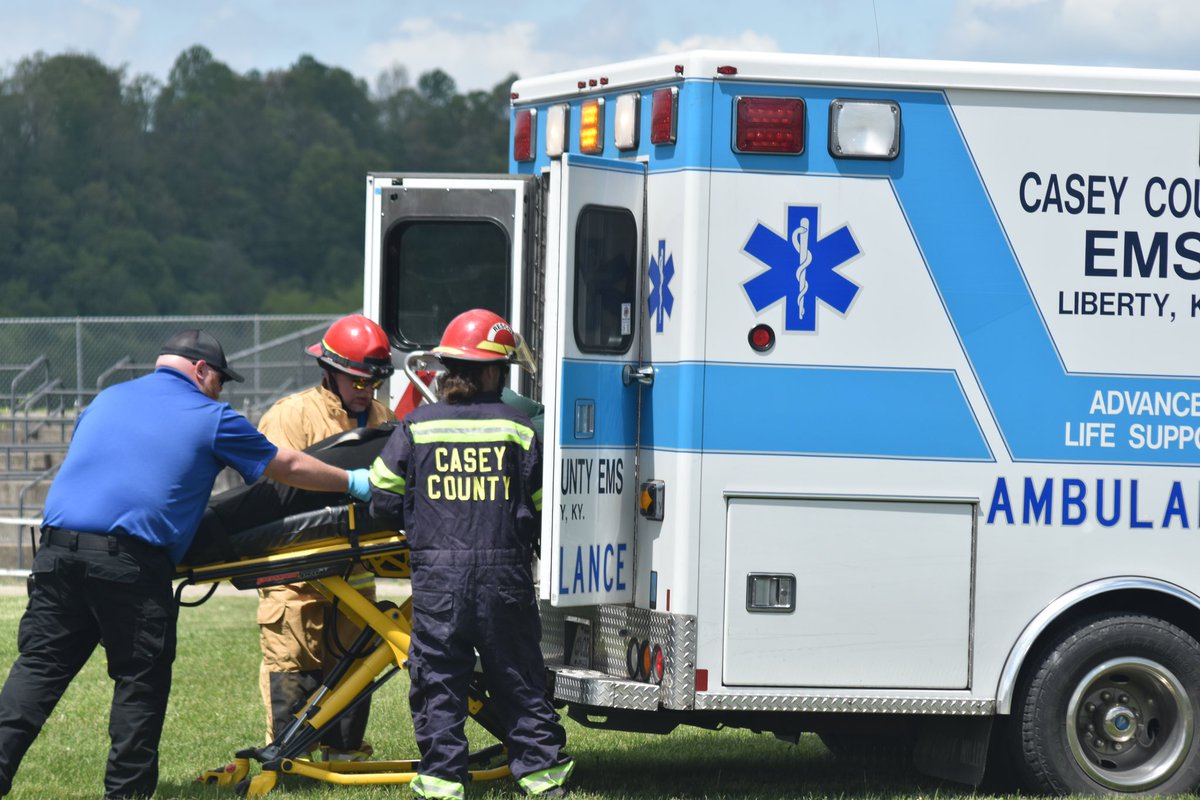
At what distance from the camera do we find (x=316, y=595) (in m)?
7.31

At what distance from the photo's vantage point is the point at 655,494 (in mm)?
6582

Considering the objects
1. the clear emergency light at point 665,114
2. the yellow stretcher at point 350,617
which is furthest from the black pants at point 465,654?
the clear emergency light at point 665,114

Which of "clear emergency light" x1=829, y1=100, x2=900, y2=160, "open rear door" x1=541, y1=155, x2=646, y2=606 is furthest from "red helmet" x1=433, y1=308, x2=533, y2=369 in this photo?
"clear emergency light" x1=829, y1=100, x2=900, y2=160

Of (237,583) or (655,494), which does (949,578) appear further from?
(237,583)

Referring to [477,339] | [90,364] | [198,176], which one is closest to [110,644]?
[477,339]

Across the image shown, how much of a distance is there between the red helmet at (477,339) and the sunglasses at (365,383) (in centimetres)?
88

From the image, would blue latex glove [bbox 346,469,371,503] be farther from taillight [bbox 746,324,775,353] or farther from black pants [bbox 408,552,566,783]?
taillight [bbox 746,324,775,353]

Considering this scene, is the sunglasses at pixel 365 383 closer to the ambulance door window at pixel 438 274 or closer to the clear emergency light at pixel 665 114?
the ambulance door window at pixel 438 274

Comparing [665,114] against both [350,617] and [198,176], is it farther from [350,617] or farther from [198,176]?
[198,176]

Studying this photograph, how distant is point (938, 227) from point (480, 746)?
11.3 ft

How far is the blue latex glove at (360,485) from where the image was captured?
648 cm

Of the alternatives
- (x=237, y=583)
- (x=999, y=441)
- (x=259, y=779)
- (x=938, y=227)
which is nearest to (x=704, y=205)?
(x=938, y=227)

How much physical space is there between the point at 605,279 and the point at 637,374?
376mm

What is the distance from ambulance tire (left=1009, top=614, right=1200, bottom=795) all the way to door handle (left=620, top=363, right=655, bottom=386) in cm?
183
